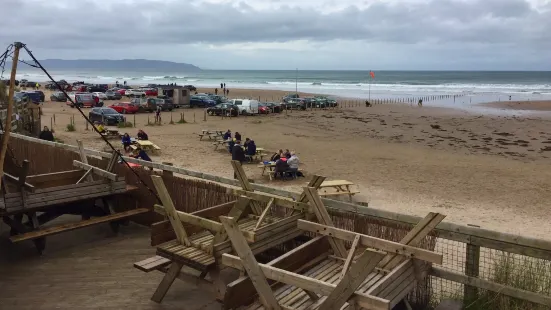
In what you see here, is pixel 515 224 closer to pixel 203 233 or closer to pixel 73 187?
pixel 203 233

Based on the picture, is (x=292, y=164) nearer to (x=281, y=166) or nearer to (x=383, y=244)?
(x=281, y=166)

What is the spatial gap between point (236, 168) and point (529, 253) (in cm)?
366

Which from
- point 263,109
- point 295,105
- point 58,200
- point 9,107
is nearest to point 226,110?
point 263,109

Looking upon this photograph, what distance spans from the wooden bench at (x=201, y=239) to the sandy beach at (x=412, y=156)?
8.26m

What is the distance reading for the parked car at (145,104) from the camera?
46.5m

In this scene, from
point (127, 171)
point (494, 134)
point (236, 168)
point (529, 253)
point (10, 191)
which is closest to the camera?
point (529, 253)

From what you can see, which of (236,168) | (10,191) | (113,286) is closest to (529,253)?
(236,168)

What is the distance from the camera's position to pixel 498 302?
542 cm

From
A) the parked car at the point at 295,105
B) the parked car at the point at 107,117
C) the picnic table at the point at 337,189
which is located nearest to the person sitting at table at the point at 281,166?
the picnic table at the point at 337,189

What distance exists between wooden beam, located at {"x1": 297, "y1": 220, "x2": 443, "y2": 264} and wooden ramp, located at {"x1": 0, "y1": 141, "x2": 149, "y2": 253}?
4.07 m

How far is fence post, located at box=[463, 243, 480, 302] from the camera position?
18.4 ft

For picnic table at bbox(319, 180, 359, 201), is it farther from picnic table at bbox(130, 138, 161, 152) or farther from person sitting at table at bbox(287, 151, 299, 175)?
picnic table at bbox(130, 138, 161, 152)

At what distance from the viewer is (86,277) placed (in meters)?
7.02

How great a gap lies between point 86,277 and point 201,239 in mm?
1979
